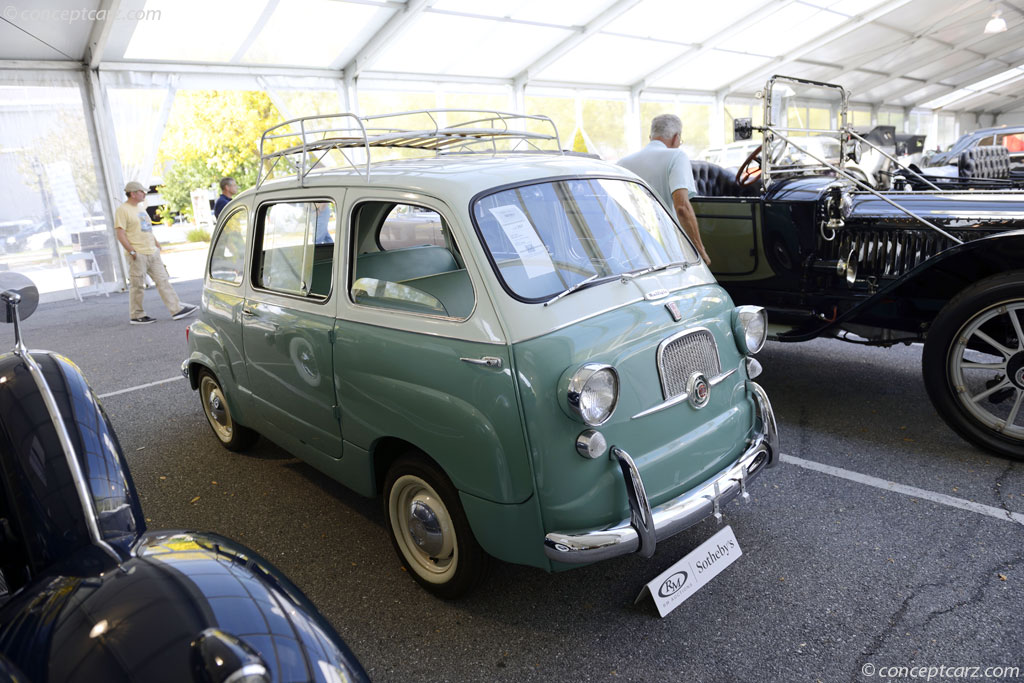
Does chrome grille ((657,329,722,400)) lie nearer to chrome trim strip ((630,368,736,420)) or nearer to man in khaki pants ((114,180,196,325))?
chrome trim strip ((630,368,736,420))

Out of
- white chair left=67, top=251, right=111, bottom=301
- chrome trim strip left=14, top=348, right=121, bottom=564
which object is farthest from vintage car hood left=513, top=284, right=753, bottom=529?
white chair left=67, top=251, right=111, bottom=301

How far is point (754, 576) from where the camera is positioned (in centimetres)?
297

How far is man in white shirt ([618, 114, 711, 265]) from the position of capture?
521 centimetres

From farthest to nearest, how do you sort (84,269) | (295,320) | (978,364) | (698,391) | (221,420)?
(84,269), (221,420), (978,364), (295,320), (698,391)

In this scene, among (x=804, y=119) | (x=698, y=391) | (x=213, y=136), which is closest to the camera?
(x=698, y=391)

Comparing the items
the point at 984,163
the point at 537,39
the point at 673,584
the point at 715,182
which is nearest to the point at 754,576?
the point at 673,584

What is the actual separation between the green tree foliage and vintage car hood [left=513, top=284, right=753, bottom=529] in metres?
18.3

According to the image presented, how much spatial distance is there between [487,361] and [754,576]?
60.1 inches

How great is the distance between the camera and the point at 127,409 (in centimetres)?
572

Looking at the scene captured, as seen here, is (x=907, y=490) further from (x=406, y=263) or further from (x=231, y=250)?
(x=231, y=250)

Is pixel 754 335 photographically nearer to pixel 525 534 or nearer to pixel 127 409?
pixel 525 534

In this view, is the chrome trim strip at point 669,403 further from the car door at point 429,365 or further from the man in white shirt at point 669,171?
the man in white shirt at point 669,171

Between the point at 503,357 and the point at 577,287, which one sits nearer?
the point at 503,357

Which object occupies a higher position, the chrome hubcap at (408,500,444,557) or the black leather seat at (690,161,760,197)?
the black leather seat at (690,161,760,197)
